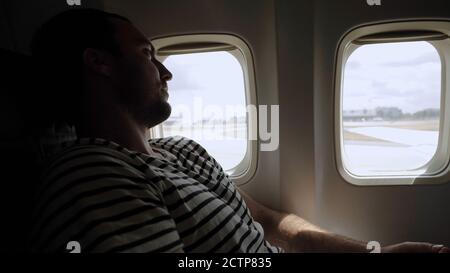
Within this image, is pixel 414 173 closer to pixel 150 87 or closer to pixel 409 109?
pixel 409 109

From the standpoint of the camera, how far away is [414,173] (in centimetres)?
164

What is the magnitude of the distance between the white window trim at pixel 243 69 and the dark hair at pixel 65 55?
0.79 m

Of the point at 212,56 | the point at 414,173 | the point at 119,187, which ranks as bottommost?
the point at 414,173

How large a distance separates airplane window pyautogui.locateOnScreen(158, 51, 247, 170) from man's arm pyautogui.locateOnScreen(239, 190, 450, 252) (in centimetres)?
40

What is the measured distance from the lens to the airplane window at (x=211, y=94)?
1.60 metres

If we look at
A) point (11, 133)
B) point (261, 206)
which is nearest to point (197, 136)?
point (261, 206)

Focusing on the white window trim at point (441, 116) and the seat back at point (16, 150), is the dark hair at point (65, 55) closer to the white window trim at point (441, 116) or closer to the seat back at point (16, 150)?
the seat back at point (16, 150)

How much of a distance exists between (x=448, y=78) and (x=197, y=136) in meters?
1.55

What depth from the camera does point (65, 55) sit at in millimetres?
A: 736

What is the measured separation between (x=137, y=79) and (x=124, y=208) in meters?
0.42

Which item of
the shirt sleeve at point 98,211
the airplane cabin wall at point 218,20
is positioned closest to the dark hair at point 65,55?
the shirt sleeve at point 98,211

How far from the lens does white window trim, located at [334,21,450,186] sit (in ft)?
4.69

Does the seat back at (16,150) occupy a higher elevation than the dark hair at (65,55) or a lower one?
lower

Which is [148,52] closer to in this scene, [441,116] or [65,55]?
[65,55]
